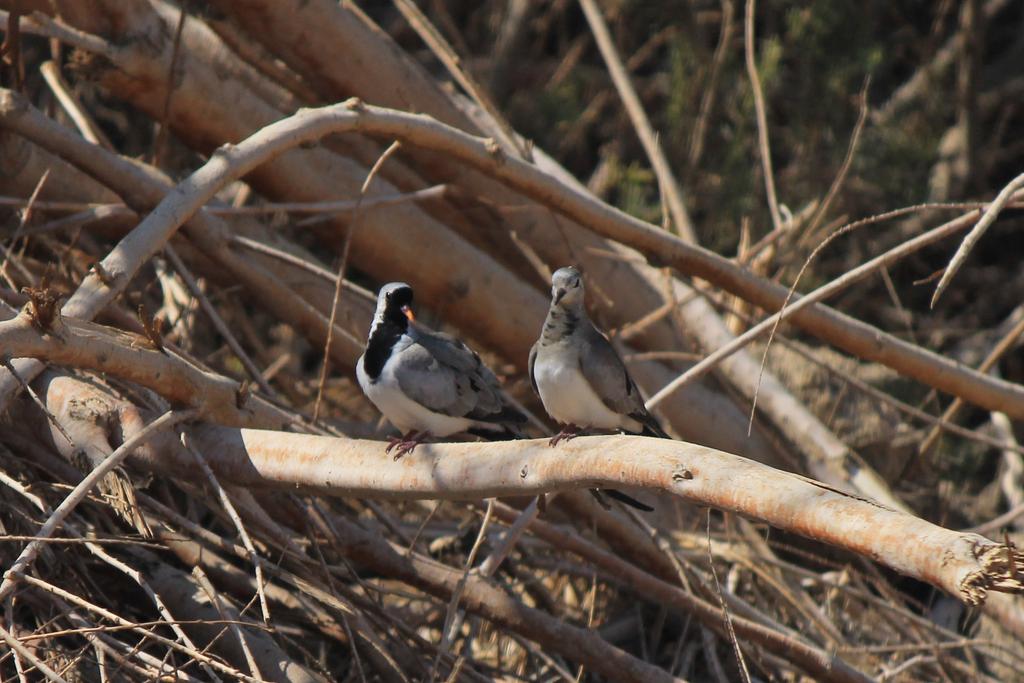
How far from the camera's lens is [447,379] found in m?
3.92

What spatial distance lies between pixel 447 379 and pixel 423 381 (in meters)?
0.08

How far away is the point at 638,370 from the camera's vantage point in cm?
603

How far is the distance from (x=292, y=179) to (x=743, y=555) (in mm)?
2642

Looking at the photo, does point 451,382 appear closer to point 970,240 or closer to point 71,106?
point 970,240

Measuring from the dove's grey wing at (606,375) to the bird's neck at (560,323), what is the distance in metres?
0.03

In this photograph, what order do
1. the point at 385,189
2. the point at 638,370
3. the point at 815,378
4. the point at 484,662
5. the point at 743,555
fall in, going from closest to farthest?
1. the point at 484,662
2. the point at 743,555
3. the point at 385,189
4. the point at 638,370
5. the point at 815,378

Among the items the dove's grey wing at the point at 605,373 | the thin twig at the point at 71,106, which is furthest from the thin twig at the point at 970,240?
the thin twig at the point at 71,106

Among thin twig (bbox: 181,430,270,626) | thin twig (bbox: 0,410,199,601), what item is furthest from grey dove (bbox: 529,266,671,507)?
thin twig (bbox: 0,410,199,601)

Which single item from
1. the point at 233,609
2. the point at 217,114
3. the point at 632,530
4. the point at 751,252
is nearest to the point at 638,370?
the point at 751,252

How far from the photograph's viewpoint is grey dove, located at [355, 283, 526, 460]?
12.8 ft

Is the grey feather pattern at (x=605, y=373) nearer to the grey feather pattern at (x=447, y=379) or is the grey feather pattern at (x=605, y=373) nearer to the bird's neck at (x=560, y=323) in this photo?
the bird's neck at (x=560, y=323)

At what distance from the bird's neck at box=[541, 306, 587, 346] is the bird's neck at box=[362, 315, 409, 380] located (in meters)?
0.52

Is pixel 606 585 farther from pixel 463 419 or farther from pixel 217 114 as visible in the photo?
pixel 217 114

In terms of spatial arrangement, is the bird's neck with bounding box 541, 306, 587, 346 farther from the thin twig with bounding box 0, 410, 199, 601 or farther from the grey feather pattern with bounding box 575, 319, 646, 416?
the thin twig with bounding box 0, 410, 199, 601
